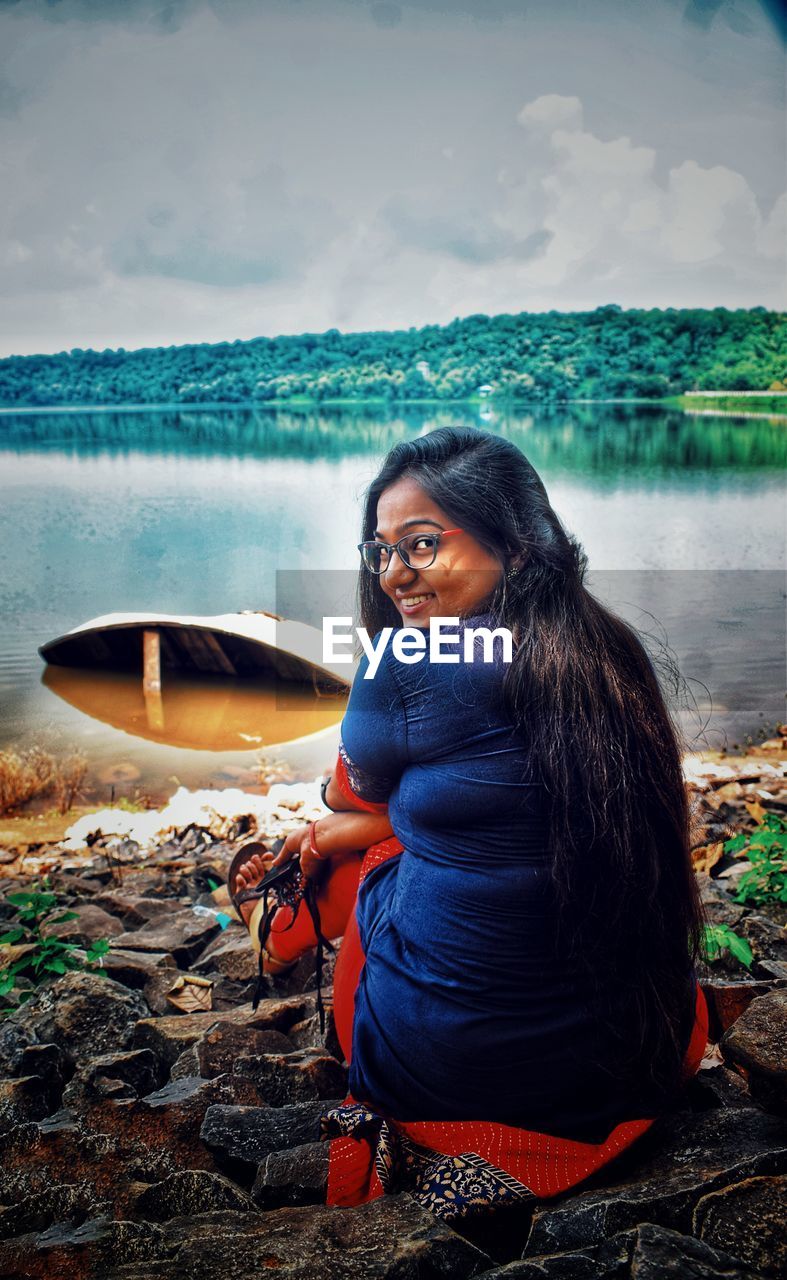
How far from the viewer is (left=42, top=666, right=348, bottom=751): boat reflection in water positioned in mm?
6242

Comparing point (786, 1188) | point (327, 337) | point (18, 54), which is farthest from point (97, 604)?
point (786, 1188)

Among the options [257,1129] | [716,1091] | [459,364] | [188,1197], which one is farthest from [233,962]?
[459,364]

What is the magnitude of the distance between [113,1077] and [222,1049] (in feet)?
0.86

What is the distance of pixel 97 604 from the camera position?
630cm

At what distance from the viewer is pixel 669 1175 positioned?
1.52 m

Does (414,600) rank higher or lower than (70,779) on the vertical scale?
higher

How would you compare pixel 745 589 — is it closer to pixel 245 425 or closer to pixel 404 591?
pixel 245 425

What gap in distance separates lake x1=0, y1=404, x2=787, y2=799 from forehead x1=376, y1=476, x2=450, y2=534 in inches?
164

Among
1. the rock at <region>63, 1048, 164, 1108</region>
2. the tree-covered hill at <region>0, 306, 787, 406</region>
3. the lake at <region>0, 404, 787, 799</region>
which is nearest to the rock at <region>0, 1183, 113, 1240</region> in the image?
the rock at <region>63, 1048, 164, 1108</region>

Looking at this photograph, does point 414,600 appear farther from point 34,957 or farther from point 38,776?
point 38,776

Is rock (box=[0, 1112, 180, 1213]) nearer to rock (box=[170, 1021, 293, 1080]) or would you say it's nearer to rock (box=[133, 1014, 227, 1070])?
rock (box=[170, 1021, 293, 1080])

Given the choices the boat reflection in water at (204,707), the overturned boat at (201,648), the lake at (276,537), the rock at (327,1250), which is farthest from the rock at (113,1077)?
the overturned boat at (201,648)

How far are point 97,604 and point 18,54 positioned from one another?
3.33m

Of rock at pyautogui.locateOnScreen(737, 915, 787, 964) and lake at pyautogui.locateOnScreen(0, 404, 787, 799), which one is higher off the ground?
lake at pyautogui.locateOnScreen(0, 404, 787, 799)
